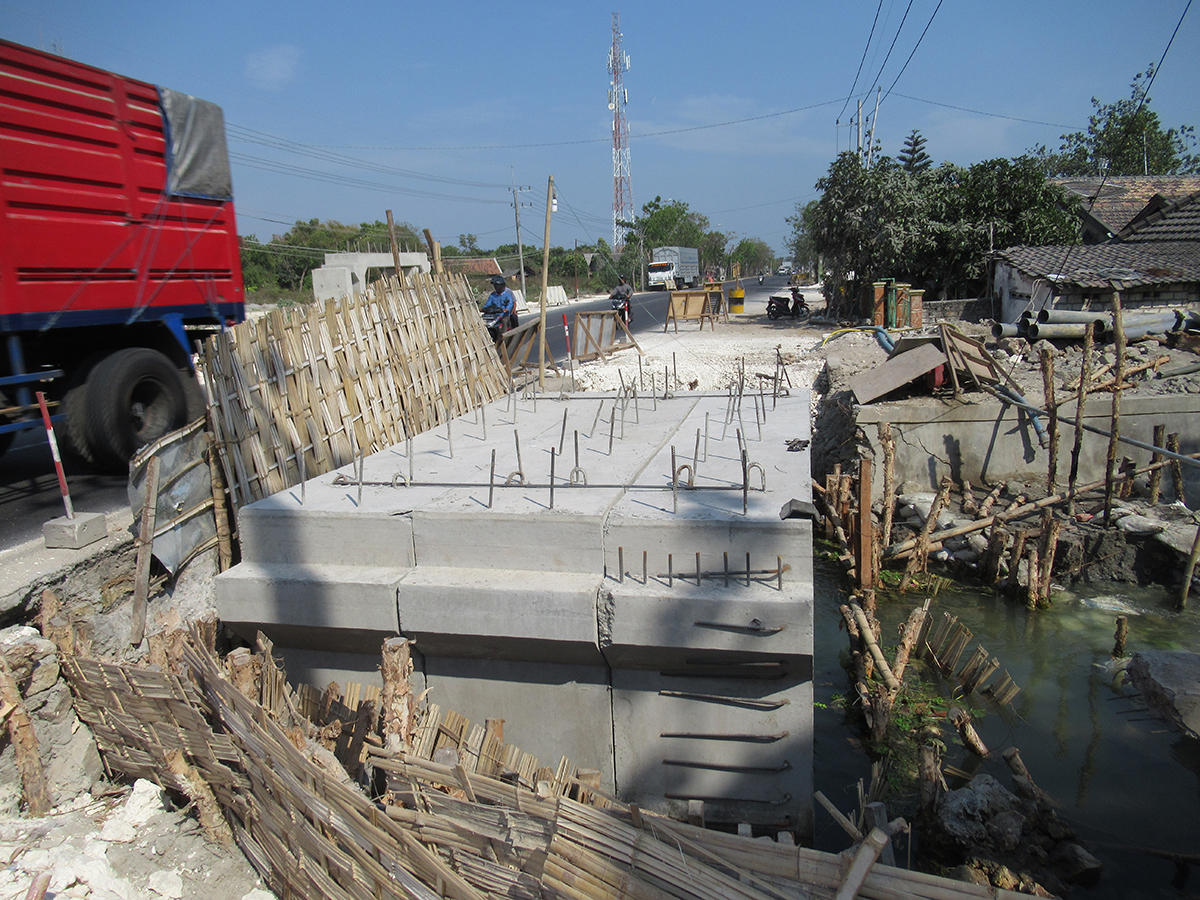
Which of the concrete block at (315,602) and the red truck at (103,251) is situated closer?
the concrete block at (315,602)

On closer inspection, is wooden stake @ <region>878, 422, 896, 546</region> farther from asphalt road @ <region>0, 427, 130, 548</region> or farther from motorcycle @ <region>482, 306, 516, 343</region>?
asphalt road @ <region>0, 427, 130, 548</region>

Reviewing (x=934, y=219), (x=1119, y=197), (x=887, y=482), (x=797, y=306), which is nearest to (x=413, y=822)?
(x=887, y=482)

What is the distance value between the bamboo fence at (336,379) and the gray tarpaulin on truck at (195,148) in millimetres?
3055

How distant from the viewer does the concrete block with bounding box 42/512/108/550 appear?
462 cm

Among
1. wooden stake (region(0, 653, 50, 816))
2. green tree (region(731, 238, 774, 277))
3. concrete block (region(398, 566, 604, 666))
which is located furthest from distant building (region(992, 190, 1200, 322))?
green tree (region(731, 238, 774, 277))

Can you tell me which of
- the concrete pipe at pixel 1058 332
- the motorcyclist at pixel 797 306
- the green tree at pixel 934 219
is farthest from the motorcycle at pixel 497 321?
the motorcyclist at pixel 797 306

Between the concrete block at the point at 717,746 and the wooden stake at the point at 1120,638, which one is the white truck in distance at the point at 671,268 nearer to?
the wooden stake at the point at 1120,638

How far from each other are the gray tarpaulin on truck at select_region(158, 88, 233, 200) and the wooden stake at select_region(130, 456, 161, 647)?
498cm

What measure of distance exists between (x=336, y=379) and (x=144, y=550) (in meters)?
2.08

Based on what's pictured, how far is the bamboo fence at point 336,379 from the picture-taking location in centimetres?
529

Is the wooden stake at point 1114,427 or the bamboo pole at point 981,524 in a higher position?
the wooden stake at point 1114,427

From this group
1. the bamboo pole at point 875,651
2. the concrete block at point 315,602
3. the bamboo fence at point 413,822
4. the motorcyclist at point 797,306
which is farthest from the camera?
the motorcyclist at point 797,306

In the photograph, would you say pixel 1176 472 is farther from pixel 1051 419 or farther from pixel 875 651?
pixel 875 651

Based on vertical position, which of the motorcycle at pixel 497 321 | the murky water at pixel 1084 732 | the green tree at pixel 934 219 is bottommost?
the murky water at pixel 1084 732
